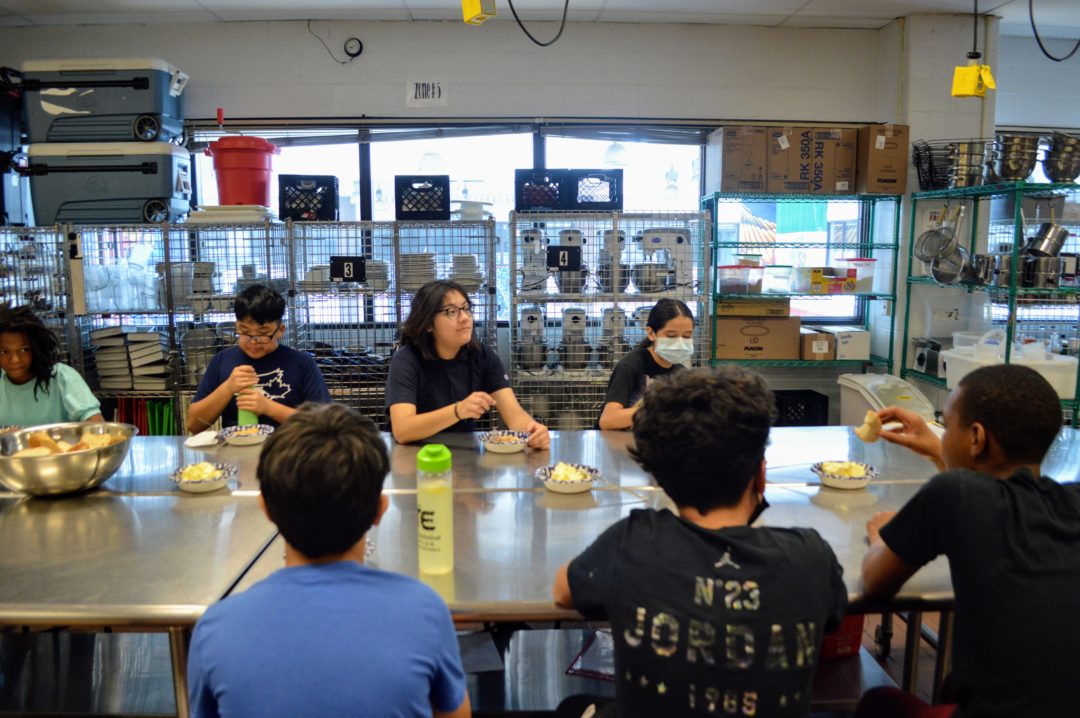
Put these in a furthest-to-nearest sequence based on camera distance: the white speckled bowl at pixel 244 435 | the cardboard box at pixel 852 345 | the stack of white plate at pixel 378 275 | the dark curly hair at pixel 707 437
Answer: the cardboard box at pixel 852 345 < the stack of white plate at pixel 378 275 < the white speckled bowl at pixel 244 435 < the dark curly hair at pixel 707 437

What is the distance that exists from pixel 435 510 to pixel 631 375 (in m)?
1.57

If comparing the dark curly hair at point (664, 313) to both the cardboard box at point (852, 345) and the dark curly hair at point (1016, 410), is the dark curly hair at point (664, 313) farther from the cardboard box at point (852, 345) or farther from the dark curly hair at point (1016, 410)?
the cardboard box at point (852, 345)

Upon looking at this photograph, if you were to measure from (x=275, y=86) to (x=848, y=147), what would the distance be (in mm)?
3705

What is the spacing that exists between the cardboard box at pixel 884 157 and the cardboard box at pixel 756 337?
3.21ft

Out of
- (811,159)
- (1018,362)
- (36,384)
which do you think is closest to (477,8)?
(36,384)

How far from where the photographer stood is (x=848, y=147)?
15.8 feet

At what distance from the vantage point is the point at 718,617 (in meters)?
1.16

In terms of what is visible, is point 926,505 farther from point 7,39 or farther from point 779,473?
point 7,39

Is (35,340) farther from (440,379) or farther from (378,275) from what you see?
(378,275)

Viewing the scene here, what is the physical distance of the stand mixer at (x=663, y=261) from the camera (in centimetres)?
444

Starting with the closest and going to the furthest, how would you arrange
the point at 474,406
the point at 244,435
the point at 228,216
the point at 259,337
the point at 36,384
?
the point at 474,406
the point at 244,435
the point at 36,384
the point at 259,337
the point at 228,216

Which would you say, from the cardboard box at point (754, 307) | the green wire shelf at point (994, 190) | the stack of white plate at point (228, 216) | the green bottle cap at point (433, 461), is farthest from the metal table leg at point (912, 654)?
the stack of white plate at point (228, 216)

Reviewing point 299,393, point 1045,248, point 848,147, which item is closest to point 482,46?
point 848,147

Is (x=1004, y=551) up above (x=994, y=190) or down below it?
below
